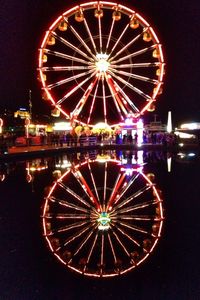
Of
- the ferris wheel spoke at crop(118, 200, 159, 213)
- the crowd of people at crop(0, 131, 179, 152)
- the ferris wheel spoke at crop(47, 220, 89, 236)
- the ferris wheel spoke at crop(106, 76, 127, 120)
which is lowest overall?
the ferris wheel spoke at crop(47, 220, 89, 236)

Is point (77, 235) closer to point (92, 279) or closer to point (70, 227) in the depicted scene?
point (70, 227)

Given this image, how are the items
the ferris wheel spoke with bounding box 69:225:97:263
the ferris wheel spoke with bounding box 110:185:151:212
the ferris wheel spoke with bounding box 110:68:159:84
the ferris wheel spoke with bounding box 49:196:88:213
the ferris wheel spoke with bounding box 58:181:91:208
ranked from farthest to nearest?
the ferris wheel spoke with bounding box 110:68:159:84, the ferris wheel spoke with bounding box 58:181:91:208, the ferris wheel spoke with bounding box 110:185:151:212, the ferris wheel spoke with bounding box 49:196:88:213, the ferris wheel spoke with bounding box 69:225:97:263

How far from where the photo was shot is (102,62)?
27562mm

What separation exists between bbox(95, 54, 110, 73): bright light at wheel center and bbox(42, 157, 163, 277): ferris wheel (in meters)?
16.5

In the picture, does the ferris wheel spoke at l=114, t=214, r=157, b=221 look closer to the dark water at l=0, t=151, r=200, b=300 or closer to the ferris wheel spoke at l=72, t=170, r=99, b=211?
the dark water at l=0, t=151, r=200, b=300

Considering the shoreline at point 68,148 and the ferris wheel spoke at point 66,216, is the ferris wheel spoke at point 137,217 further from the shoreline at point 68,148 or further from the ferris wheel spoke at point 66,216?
the shoreline at point 68,148

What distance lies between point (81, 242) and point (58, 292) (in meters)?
1.86

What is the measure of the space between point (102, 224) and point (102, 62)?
21574 millimetres

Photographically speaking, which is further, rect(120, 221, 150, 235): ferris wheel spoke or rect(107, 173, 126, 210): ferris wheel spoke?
rect(107, 173, 126, 210): ferris wheel spoke

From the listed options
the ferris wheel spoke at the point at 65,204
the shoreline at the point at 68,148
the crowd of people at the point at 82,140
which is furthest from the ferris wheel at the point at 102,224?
the crowd of people at the point at 82,140

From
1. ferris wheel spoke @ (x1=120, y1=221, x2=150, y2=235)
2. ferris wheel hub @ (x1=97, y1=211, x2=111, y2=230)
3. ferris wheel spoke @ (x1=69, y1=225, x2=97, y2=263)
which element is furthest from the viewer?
ferris wheel hub @ (x1=97, y1=211, x2=111, y2=230)

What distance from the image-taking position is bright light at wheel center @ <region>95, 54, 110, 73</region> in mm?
27562

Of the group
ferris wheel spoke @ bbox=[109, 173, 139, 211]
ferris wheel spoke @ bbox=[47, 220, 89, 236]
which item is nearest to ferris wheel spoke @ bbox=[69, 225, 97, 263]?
ferris wheel spoke @ bbox=[47, 220, 89, 236]

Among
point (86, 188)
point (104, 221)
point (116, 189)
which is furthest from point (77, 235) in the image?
point (86, 188)
